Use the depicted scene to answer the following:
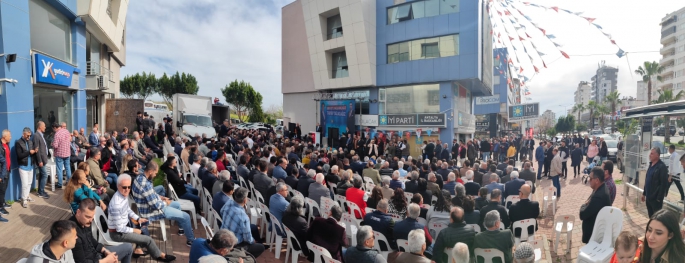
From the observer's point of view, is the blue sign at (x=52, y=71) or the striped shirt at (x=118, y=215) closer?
the striped shirt at (x=118, y=215)

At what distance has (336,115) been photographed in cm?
2581

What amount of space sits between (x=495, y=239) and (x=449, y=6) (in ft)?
66.6

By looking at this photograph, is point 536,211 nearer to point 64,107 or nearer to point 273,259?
point 273,259

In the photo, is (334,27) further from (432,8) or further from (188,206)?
(188,206)

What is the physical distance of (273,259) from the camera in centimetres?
559

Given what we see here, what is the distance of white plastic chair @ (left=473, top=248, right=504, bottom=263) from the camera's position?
3.97 meters

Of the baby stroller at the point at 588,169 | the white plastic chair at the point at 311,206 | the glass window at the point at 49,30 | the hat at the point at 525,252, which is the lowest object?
the baby stroller at the point at 588,169

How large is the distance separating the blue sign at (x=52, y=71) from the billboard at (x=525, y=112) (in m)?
21.6

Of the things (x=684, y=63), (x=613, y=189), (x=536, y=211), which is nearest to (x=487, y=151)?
(x=613, y=189)

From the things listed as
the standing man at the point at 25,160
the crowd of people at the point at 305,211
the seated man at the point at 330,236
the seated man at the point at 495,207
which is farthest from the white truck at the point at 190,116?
the seated man at the point at 495,207

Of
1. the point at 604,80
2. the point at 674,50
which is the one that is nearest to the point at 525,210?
the point at 674,50

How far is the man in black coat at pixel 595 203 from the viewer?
521 centimetres

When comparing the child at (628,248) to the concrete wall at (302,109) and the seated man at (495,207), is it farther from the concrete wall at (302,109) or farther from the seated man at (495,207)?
the concrete wall at (302,109)

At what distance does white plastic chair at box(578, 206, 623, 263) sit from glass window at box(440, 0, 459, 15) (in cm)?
1873
